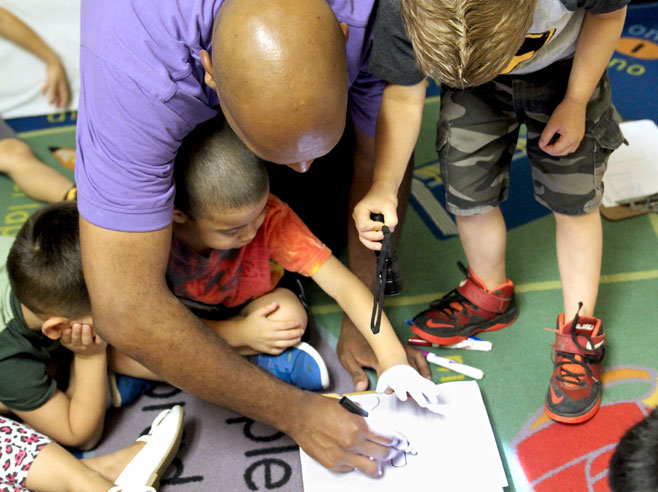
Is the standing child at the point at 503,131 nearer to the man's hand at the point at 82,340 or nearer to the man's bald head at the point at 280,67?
the man's bald head at the point at 280,67

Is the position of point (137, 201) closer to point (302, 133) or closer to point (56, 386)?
point (302, 133)

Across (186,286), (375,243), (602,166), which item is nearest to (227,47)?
(375,243)

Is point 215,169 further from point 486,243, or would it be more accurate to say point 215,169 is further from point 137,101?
point 486,243

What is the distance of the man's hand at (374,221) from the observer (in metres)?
1.02

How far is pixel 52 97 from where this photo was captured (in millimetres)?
1915

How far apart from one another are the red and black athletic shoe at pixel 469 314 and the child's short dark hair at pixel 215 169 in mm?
468

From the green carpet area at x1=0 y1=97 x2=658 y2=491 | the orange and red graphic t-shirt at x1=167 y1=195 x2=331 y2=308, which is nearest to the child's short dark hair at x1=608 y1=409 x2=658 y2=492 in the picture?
the green carpet area at x1=0 y1=97 x2=658 y2=491

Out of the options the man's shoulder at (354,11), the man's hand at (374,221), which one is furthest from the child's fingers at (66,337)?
the man's shoulder at (354,11)

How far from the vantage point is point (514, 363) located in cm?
128

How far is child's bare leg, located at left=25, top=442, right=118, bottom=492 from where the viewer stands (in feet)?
3.64

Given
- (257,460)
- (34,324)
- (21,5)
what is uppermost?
(21,5)

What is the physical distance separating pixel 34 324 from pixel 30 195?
57 cm

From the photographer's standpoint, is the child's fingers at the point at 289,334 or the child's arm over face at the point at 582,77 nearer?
the child's arm over face at the point at 582,77

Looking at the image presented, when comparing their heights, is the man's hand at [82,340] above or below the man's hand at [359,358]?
above
